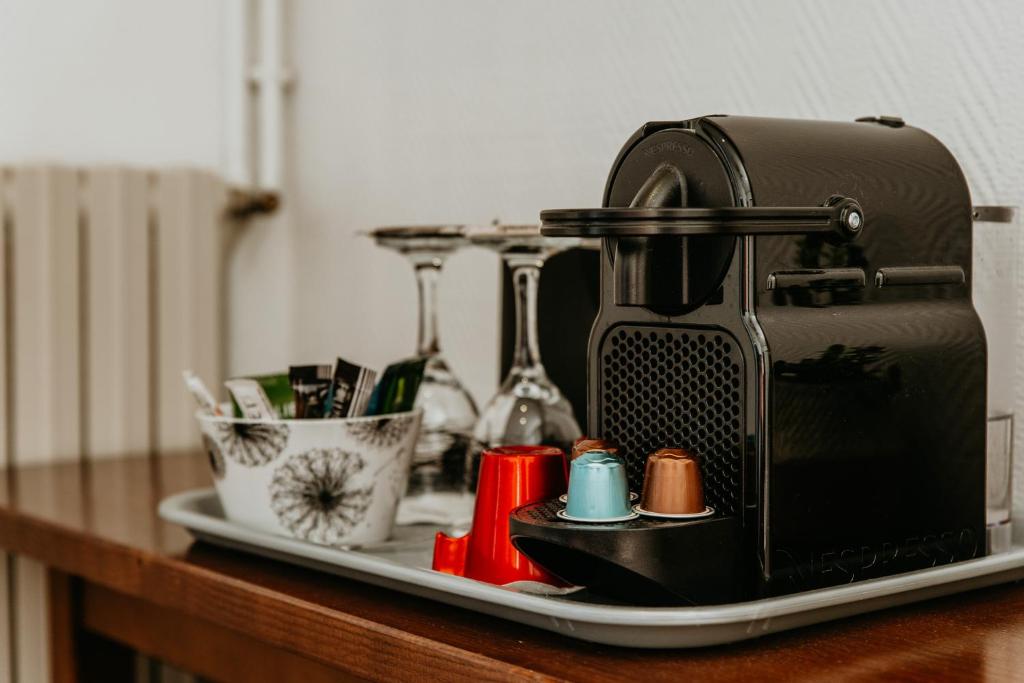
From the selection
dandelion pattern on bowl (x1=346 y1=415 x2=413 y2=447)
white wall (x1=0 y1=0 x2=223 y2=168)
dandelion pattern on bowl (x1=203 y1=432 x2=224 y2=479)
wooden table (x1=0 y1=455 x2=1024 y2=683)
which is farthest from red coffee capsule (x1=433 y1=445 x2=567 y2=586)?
white wall (x1=0 y1=0 x2=223 y2=168)

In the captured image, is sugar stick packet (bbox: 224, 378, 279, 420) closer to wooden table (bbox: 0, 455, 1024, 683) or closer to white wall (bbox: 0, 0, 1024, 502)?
wooden table (bbox: 0, 455, 1024, 683)

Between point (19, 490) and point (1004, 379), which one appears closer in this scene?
point (1004, 379)

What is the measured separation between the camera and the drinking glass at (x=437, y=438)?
112cm

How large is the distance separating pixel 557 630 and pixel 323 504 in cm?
30

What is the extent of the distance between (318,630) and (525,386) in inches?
12.1

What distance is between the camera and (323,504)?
955 mm

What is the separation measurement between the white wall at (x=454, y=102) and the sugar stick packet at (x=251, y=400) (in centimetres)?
47

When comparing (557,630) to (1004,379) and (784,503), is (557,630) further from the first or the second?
(1004,379)

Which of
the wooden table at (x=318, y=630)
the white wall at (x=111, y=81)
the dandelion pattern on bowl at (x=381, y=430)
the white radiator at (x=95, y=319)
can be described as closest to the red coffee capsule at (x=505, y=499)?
the wooden table at (x=318, y=630)

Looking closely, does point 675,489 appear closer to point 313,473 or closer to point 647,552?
point 647,552

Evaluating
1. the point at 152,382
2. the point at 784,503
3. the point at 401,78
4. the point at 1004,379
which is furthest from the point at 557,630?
the point at 152,382

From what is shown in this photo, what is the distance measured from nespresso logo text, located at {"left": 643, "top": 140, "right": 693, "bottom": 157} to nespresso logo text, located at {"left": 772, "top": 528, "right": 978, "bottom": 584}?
247mm

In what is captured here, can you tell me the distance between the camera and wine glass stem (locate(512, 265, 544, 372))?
1.04 metres

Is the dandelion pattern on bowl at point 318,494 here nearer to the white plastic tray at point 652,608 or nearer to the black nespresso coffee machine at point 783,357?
the white plastic tray at point 652,608
